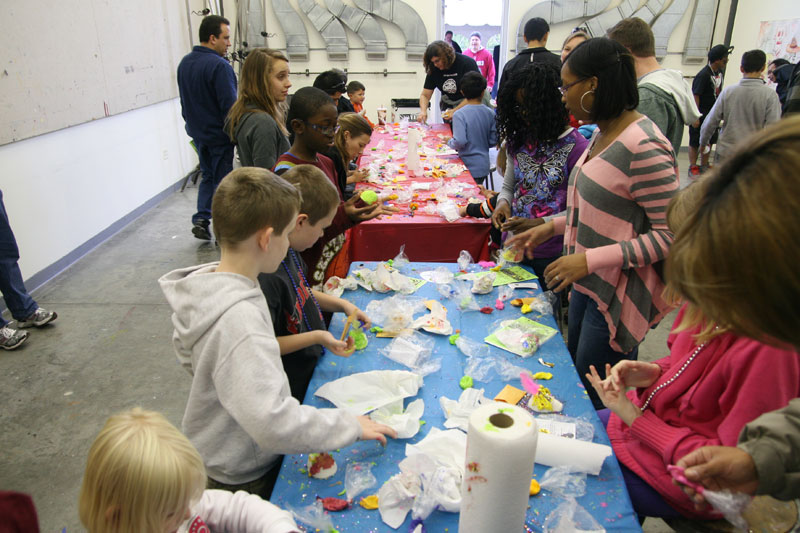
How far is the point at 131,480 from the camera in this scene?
0.88 m

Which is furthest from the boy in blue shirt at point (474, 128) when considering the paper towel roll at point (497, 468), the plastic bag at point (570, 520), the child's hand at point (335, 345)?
the paper towel roll at point (497, 468)

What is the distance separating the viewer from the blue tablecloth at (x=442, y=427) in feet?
3.69

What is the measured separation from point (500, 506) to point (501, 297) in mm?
1233

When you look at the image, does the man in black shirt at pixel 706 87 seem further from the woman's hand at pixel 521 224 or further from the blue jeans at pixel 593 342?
the blue jeans at pixel 593 342

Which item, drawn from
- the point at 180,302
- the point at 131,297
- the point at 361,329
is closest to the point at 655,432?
the point at 361,329

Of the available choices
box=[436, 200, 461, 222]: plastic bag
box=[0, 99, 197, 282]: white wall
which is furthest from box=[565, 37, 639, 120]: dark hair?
box=[0, 99, 197, 282]: white wall

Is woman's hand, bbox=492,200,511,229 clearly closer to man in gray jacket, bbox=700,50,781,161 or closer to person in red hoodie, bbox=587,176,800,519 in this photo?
person in red hoodie, bbox=587,176,800,519

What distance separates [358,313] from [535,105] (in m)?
1.42

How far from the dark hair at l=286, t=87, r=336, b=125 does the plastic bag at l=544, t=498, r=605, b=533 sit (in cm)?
200

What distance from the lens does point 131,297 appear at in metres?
3.96

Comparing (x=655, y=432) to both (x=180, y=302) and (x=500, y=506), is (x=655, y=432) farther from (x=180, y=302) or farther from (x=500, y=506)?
(x=180, y=302)

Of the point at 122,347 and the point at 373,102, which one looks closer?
the point at 122,347

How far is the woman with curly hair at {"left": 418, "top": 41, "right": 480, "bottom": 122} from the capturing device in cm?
560

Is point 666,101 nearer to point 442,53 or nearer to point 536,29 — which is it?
point 536,29
